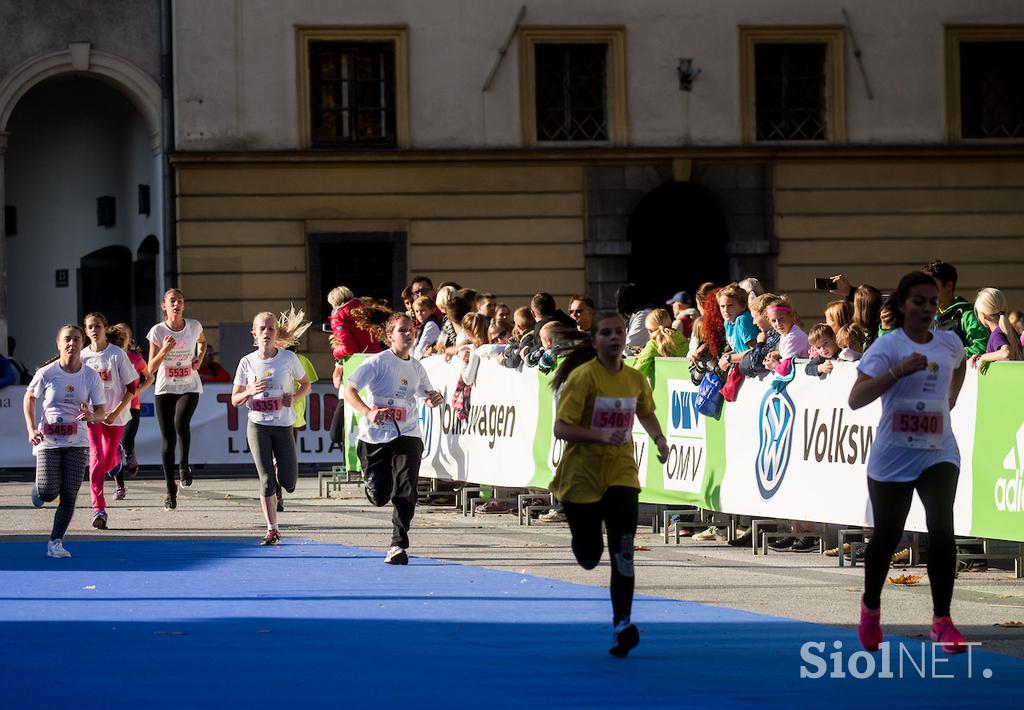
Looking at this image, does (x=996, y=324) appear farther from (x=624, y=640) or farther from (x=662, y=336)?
(x=624, y=640)

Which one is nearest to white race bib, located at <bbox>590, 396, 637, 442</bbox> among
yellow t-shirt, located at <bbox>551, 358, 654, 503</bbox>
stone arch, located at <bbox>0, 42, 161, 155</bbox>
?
yellow t-shirt, located at <bbox>551, 358, 654, 503</bbox>

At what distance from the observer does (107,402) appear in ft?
61.2

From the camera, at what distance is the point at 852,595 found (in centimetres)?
1252

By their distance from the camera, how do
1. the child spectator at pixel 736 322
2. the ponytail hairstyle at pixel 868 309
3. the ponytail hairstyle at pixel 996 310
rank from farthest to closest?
1. the child spectator at pixel 736 322
2. the ponytail hairstyle at pixel 868 309
3. the ponytail hairstyle at pixel 996 310

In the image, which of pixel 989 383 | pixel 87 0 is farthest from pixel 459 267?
pixel 989 383

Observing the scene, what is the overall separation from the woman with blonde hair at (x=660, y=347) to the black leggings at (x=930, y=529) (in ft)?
22.2

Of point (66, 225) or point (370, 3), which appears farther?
point (66, 225)

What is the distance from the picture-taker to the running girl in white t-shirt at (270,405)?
52.9ft

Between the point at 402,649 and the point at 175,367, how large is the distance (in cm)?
1095

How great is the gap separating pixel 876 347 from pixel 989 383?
10.3 ft

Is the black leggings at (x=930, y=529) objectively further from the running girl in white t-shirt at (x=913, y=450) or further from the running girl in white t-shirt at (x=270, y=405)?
the running girl in white t-shirt at (x=270, y=405)

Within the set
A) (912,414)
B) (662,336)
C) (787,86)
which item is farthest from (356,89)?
(912,414)

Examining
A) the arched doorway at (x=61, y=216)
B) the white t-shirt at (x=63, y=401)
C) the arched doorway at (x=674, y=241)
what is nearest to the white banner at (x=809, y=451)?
the white t-shirt at (x=63, y=401)

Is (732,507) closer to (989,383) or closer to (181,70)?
(989,383)
